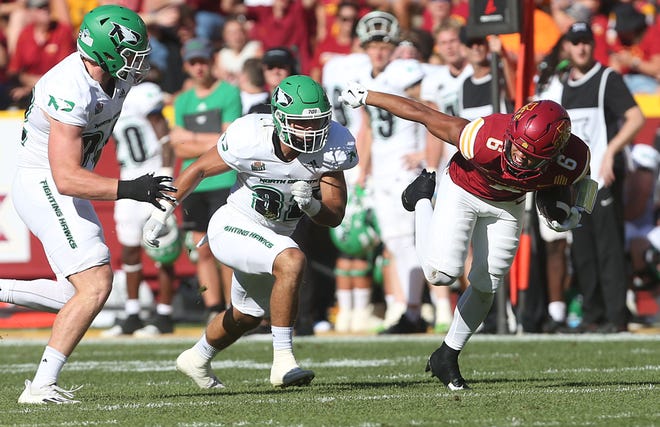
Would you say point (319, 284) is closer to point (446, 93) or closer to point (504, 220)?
point (446, 93)

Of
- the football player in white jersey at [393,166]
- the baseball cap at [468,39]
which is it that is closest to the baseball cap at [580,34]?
the baseball cap at [468,39]

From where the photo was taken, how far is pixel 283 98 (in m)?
6.29

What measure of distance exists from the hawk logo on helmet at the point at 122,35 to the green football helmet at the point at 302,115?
747 millimetres

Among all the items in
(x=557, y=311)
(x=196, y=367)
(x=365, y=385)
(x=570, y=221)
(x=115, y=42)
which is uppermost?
(x=115, y=42)

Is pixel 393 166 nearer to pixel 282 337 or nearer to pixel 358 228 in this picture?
pixel 358 228

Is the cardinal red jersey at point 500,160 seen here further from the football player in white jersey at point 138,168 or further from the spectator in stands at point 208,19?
the spectator in stands at point 208,19

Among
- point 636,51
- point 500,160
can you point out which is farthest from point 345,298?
point 500,160

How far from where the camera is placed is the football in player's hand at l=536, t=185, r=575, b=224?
6.17 metres

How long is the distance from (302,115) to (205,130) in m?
4.01

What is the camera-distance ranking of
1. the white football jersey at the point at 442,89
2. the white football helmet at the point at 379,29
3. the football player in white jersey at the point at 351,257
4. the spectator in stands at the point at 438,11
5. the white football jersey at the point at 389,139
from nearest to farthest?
the white football helmet at the point at 379,29, the white football jersey at the point at 389,139, the white football jersey at the point at 442,89, the football player in white jersey at the point at 351,257, the spectator in stands at the point at 438,11

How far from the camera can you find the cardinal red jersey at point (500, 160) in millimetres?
5969

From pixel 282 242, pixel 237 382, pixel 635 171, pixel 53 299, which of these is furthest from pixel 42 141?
pixel 635 171

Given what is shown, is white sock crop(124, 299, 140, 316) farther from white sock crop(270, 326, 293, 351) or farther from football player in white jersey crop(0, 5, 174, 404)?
white sock crop(270, 326, 293, 351)

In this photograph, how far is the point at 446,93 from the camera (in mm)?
10273
